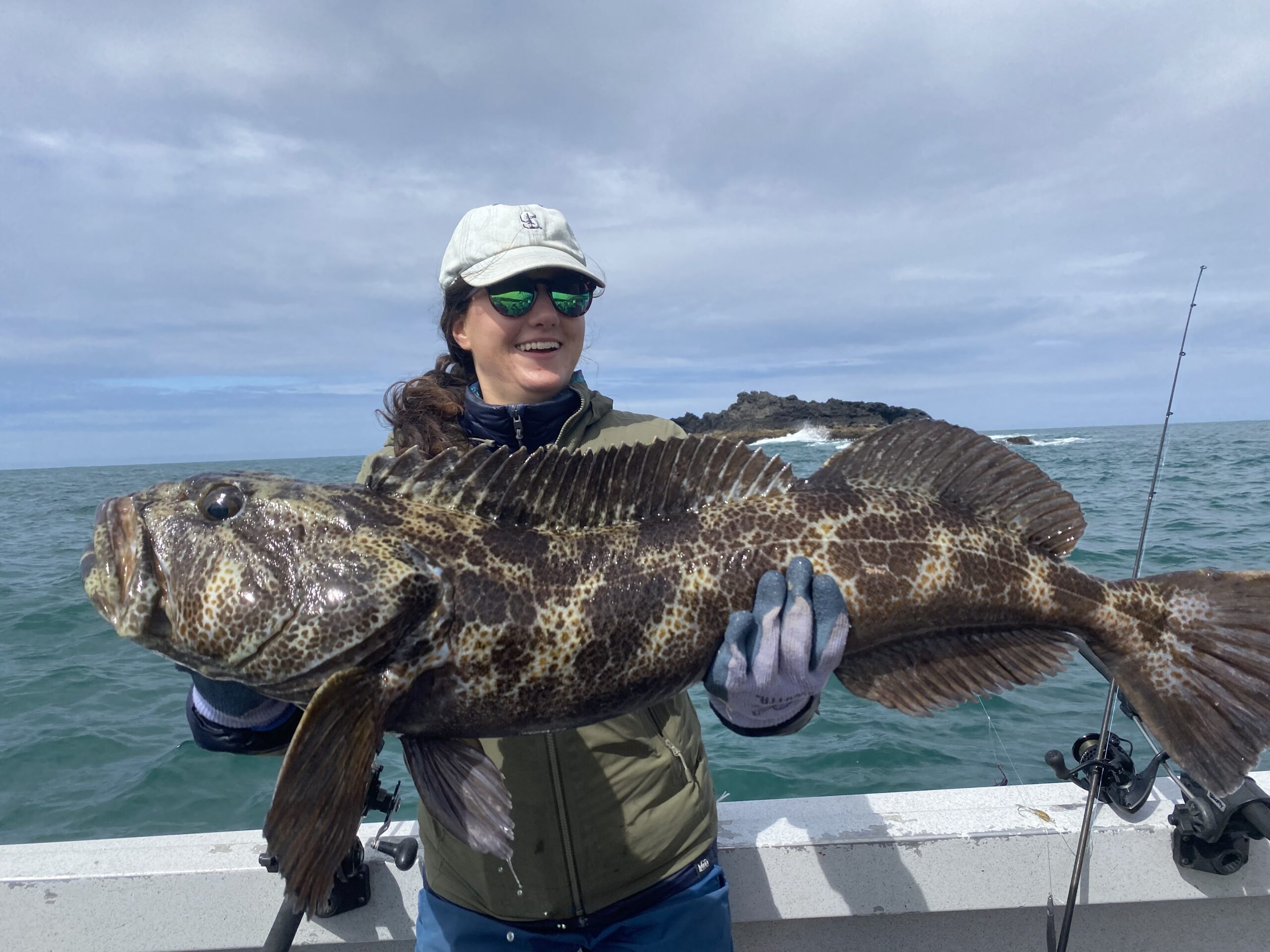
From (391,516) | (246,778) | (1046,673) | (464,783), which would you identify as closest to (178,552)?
(391,516)

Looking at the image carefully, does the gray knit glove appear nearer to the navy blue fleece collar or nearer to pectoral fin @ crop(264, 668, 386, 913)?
pectoral fin @ crop(264, 668, 386, 913)

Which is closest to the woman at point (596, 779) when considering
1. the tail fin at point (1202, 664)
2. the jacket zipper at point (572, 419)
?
the jacket zipper at point (572, 419)

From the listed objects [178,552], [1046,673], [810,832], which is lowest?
[810,832]

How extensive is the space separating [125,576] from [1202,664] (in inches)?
138

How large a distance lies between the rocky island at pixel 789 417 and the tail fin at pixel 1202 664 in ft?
233

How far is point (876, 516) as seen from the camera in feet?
8.30

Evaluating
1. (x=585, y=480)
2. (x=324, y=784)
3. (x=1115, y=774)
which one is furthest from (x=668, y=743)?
(x=1115, y=774)

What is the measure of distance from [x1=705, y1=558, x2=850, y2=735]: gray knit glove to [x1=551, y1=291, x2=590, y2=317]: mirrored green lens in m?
1.49

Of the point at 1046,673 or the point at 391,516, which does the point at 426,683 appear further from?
the point at 1046,673

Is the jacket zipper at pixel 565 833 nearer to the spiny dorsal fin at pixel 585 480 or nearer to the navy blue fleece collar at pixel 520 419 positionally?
the spiny dorsal fin at pixel 585 480

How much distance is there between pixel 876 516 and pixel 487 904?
6.24 feet

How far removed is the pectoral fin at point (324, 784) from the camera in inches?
78.2

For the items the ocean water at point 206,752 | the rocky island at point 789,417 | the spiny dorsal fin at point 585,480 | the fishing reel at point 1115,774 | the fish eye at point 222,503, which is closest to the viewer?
the fish eye at point 222,503

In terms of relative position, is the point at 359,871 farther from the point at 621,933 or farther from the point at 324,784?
the point at 324,784
